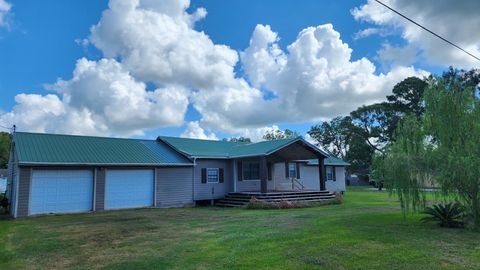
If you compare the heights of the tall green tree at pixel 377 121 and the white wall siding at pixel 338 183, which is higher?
the tall green tree at pixel 377 121

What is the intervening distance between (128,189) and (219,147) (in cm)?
758

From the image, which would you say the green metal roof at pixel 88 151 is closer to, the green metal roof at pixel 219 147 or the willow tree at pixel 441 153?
the green metal roof at pixel 219 147

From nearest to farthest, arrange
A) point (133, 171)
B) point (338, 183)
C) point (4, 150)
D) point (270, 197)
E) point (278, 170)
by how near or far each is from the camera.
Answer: point (133, 171)
point (270, 197)
point (278, 170)
point (338, 183)
point (4, 150)

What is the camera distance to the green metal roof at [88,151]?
53.5 feet

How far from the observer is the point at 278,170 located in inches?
1014

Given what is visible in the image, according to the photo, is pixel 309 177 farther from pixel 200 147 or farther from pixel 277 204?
pixel 277 204

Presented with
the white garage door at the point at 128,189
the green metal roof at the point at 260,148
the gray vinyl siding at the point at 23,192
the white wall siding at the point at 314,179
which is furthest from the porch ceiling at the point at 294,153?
the gray vinyl siding at the point at 23,192

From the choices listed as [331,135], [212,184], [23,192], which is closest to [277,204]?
[212,184]

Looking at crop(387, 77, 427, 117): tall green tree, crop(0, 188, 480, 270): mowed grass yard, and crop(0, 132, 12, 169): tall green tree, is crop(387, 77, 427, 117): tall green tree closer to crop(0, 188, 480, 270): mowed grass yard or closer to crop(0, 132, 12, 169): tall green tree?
crop(0, 188, 480, 270): mowed grass yard

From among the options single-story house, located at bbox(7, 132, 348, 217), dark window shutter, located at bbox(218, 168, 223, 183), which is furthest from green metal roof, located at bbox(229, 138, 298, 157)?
dark window shutter, located at bbox(218, 168, 223, 183)

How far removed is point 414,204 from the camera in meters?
11.0

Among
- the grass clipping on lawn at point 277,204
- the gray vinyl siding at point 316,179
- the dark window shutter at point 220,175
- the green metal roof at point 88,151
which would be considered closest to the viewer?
the green metal roof at point 88,151

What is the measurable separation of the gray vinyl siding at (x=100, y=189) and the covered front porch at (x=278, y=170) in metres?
7.78

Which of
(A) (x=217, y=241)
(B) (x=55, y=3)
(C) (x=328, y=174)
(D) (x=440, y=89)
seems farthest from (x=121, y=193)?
(C) (x=328, y=174)
